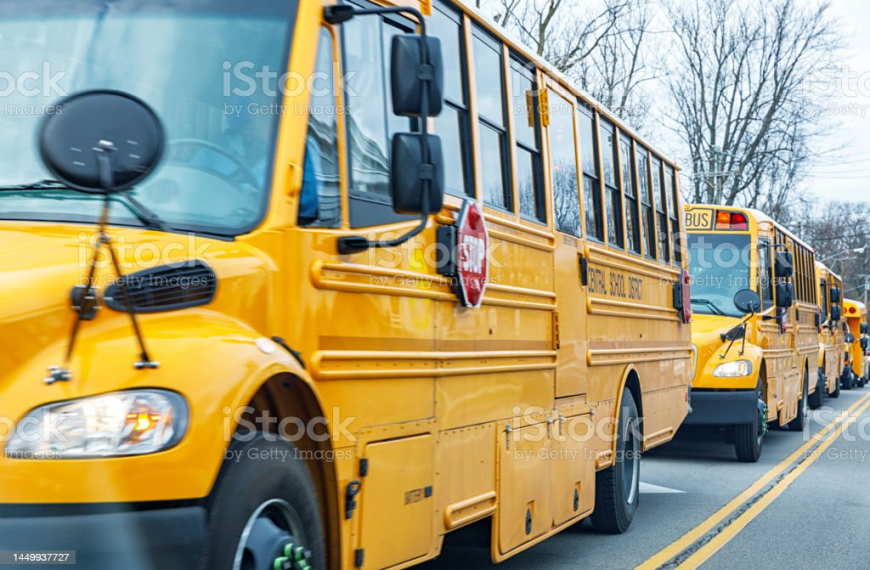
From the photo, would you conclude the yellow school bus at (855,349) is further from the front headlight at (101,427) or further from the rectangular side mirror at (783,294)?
the front headlight at (101,427)

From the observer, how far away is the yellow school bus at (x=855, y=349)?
36188mm

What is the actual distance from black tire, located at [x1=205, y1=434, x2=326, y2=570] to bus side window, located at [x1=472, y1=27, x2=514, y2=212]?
2.48m

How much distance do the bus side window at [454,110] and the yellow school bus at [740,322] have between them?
8.34 m

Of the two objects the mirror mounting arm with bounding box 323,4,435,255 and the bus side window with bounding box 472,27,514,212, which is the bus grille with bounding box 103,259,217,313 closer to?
the mirror mounting arm with bounding box 323,4,435,255

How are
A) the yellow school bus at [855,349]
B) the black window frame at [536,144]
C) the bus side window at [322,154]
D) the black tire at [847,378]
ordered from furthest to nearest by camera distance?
the yellow school bus at [855,349] → the black tire at [847,378] → the black window frame at [536,144] → the bus side window at [322,154]

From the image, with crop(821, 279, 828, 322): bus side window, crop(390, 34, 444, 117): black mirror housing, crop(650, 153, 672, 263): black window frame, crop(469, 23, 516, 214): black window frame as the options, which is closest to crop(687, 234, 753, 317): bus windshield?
crop(650, 153, 672, 263): black window frame

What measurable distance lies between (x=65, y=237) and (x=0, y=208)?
0.37 meters

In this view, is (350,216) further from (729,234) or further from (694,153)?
(694,153)

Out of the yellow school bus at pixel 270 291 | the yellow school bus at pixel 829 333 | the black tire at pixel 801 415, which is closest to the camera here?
the yellow school bus at pixel 270 291

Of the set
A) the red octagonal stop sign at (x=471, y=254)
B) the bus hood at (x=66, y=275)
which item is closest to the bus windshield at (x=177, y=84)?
the bus hood at (x=66, y=275)

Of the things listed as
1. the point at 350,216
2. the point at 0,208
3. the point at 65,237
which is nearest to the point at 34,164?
the point at 0,208

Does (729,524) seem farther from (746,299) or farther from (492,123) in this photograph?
(746,299)

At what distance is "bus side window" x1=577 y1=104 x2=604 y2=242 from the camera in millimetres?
8250

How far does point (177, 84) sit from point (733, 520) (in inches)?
258
